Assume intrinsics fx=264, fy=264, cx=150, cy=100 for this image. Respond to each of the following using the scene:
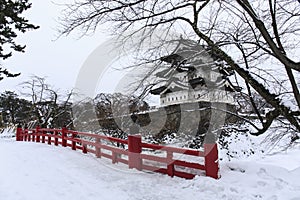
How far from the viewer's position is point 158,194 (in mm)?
4625

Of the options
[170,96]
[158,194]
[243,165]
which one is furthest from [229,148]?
[158,194]

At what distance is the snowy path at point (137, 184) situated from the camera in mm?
4336

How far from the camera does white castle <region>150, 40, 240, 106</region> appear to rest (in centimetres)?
496

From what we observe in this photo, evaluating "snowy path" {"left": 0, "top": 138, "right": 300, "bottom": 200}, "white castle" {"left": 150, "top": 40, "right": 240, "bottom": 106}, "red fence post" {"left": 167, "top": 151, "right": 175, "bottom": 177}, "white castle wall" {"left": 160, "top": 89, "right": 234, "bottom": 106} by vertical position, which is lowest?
"snowy path" {"left": 0, "top": 138, "right": 300, "bottom": 200}

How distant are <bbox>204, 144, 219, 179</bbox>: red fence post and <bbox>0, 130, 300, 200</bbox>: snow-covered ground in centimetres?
14

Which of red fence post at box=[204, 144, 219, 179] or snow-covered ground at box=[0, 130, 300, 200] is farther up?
red fence post at box=[204, 144, 219, 179]

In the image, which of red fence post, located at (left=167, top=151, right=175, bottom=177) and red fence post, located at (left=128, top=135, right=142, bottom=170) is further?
red fence post, located at (left=128, top=135, right=142, bottom=170)

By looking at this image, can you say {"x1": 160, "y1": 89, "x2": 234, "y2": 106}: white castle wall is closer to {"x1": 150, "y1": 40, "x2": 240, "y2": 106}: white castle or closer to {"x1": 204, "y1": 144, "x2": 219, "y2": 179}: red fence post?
{"x1": 150, "y1": 40, "x2": 240, "y2": 106}: white castle

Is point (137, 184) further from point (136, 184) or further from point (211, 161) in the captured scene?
point (211, 161)

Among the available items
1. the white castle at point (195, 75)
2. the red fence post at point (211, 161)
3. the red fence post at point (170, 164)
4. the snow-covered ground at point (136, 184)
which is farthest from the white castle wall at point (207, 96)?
the snow-covered ground at point (136, 184)

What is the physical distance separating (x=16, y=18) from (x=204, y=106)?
16272mm

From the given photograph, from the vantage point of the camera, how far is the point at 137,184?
5133 millimetres

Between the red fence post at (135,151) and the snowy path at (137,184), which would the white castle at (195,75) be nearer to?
the red fence post at (135,151)

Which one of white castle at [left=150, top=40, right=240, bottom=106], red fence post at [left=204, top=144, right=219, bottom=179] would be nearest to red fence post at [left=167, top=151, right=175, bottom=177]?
red fence post at [left=204, top=144, right=219, bottom=179]
